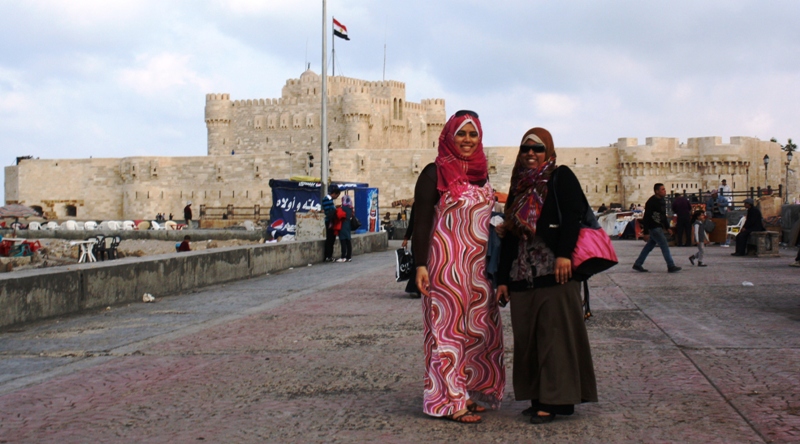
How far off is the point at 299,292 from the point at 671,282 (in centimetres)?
427

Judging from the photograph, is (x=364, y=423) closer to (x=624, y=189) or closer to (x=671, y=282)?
(x=671, y=282)

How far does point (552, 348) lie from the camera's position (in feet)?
11.8

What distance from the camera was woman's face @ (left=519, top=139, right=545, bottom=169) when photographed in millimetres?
3807

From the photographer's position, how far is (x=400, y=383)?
178 inches

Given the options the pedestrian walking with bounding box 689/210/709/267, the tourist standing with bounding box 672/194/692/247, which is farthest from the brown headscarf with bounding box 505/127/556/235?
the tourist standing with bounding box 672/194/692/247

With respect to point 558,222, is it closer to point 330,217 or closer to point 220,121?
point 330,217

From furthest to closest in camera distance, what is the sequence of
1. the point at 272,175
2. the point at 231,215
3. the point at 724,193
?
the point at 272,175 < the point at 231,215 < the point at 724,193

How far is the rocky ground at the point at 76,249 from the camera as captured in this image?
20120 millimetres

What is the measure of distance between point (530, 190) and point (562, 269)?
1.33ft

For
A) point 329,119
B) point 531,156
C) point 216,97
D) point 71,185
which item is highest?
point 216,97

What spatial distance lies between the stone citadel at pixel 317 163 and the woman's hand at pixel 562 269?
3899cm

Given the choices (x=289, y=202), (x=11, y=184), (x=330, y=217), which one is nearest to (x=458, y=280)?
(x=330, y=217)

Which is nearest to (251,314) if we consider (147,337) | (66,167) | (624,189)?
(147,337)

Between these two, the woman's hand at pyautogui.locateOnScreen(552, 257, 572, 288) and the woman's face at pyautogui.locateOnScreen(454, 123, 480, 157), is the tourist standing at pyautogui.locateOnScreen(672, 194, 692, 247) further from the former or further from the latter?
the woman's hand at pyautogui.locateOnScreen(552, 257, 572, 288)
